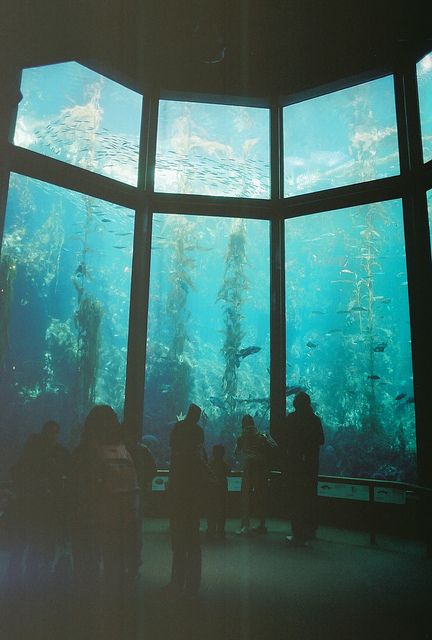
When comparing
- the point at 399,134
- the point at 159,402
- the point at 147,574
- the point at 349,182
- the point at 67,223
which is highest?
the point at 399,134

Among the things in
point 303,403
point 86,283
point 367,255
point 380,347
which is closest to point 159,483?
point 303,403

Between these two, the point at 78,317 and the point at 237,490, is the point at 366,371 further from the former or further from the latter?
the point at 78,317

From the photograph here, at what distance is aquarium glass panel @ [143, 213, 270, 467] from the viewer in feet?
22.4

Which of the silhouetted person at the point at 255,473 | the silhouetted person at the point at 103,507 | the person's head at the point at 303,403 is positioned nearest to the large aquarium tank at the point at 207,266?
the silhouetted person at the point at 255,473

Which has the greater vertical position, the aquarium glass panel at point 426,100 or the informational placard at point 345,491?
the aquarium glass panel at point 426,100

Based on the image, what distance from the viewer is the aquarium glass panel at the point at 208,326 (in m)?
6.82

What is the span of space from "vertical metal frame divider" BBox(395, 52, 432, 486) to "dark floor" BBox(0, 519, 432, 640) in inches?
64.9

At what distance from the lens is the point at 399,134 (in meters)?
6.48

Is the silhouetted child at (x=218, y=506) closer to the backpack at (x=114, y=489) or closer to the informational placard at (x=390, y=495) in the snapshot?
the informational placard at (x=390, y=495)

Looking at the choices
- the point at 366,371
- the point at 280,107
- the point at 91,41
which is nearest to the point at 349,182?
the point at 280,107

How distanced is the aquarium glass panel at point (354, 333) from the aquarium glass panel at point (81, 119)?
3000mm

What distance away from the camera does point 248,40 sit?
22.1 ft

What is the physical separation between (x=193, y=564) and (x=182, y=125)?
21.9ft

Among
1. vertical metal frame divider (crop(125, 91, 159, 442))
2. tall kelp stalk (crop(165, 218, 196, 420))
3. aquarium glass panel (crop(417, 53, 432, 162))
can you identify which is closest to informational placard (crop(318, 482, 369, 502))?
tall kelp stalk (crop(165, 218, 196, 420))
